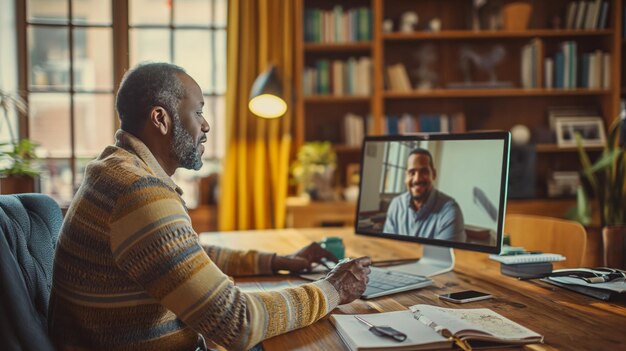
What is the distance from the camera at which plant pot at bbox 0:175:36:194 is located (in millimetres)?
2477

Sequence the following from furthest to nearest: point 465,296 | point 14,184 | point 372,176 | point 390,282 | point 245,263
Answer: point 14,184, point 372,176, point 245,263, point 390,282, point 465,296

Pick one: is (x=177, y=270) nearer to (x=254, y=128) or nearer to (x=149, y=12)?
(x=254, y=128)

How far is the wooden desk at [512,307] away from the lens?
115 centimetres

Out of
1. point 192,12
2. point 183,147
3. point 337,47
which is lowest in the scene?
point 183,147

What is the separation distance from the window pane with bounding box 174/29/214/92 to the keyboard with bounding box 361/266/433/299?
2.97 metres

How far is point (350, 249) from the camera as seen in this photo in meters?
2.17

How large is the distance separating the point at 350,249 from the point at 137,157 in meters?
1.05

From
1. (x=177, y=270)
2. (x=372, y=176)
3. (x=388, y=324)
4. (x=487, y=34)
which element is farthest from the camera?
(x=487, y=34)

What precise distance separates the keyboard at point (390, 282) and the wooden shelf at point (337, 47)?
2655 millimetres

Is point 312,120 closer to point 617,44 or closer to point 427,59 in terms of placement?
point 427,59

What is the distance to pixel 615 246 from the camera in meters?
1.81

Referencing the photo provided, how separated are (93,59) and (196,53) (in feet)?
2.30

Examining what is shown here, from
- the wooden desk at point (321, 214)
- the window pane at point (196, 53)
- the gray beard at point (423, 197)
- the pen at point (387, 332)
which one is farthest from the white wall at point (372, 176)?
the window pane at point (196, 53)

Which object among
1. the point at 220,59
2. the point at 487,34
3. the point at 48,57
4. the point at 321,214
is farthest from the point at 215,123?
the point at 487,34
